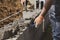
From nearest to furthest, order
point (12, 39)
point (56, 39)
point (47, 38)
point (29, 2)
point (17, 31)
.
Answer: point (56, 39) < point (12, 39) < point (17, 31) < point (47, 38) < point (29, 2)

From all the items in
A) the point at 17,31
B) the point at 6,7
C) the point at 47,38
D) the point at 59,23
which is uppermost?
the point at 59,23

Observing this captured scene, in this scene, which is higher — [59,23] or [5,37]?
[59,23]

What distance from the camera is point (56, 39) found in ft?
8.54

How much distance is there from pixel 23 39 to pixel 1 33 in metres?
0.43

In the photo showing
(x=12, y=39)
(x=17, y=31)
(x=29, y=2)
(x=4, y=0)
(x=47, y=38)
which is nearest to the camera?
(x=12, y=39)

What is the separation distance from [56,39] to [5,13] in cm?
366

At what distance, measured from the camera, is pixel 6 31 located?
15.8 feet

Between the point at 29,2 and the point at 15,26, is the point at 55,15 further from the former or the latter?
the point at 29,2

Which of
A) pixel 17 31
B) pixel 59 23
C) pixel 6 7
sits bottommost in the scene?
pixel 17 31

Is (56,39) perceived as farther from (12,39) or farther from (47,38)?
(47,38)

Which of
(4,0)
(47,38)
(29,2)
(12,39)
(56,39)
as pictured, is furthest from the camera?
(29,2)

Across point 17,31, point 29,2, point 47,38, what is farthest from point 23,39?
point 29,2

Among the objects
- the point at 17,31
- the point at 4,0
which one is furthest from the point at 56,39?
the point at 4,0

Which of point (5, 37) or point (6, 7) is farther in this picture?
point (6, 7)
